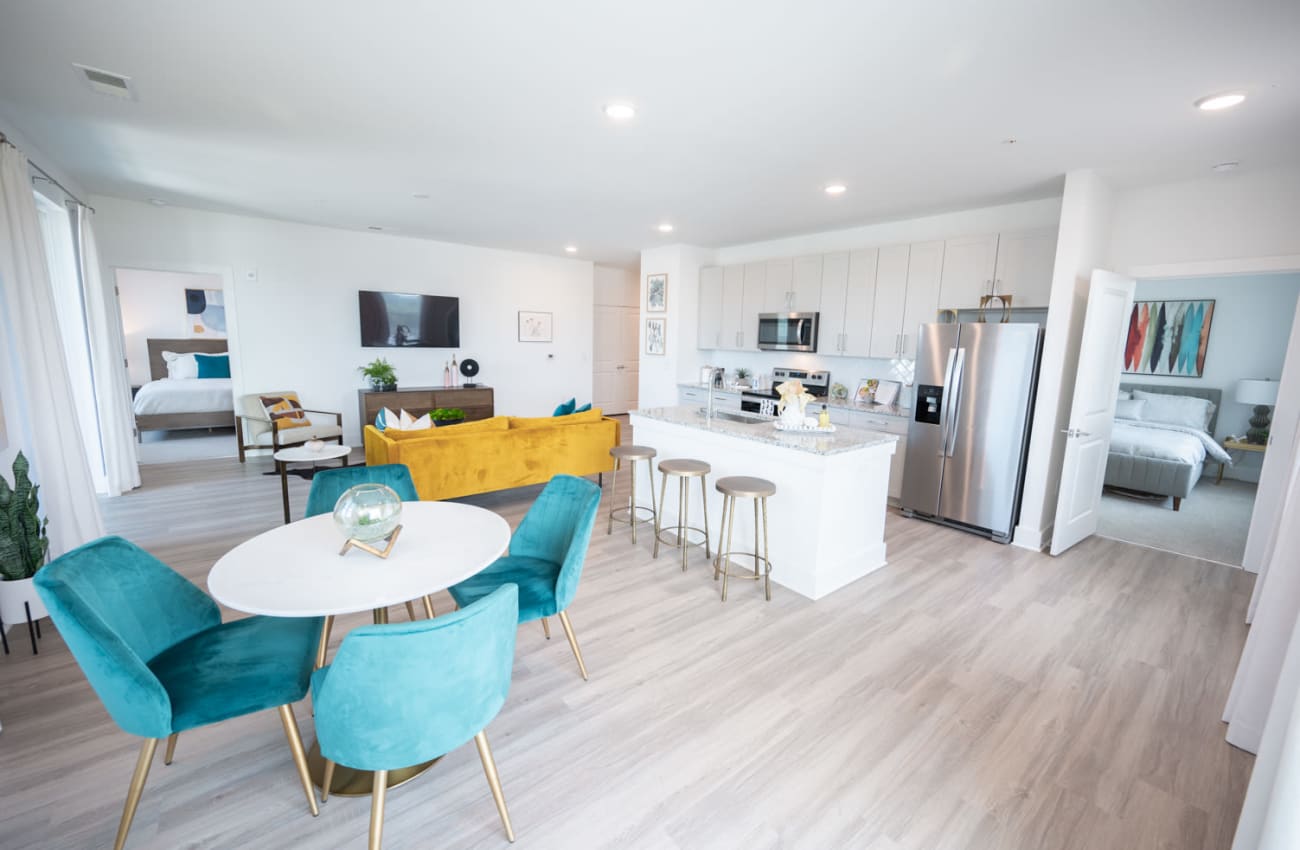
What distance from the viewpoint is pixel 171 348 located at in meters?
8.11

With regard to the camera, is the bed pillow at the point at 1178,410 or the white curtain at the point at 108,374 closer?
the white curtain at the point at 108,374

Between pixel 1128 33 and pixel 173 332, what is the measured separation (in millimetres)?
10812

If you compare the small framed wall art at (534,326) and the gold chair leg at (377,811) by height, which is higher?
the small framed wall art at (534,326)

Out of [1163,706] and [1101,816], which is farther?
[1163,706]

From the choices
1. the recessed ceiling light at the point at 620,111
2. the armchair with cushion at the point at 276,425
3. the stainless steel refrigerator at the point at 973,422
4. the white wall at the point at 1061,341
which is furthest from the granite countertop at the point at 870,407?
the armchair with cushion at the point at 276,425

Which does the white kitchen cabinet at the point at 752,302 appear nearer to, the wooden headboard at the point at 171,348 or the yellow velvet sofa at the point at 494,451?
the yellow velvet sofa at the point at 494,451

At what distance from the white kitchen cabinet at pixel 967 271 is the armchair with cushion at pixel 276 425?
6123mm

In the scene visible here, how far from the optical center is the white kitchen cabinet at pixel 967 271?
4.47 meters

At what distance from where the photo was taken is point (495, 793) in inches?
63.5

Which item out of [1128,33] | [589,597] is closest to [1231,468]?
[1128,33]

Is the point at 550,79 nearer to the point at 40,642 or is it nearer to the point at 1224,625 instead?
the point at 40,642

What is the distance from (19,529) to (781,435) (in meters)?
3.81

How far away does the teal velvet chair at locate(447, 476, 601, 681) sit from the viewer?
→ 2.16 meters

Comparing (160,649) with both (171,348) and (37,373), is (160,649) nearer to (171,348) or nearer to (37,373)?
(37,373)
